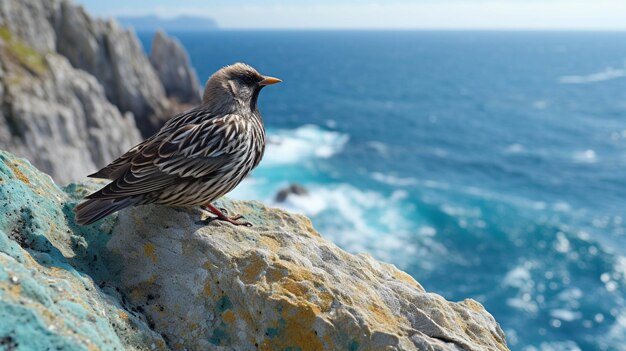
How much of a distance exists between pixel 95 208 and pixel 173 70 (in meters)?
57.9

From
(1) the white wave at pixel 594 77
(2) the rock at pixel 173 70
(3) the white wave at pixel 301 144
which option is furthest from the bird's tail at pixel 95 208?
(1) the white wave at pixel 594 77

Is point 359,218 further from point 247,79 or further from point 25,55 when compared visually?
point 247,79

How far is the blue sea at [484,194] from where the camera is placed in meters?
34.1

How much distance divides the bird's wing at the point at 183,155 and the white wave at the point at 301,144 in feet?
169

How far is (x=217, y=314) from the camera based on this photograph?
16.6ft

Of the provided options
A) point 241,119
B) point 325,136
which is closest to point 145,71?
point 325,136

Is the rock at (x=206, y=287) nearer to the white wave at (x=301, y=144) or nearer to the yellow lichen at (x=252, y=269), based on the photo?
the yellow lichen at (x=252, y=269)

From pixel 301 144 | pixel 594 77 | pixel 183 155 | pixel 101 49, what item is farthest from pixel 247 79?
pixel 594 77

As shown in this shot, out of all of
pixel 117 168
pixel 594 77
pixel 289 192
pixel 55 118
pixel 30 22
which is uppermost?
pixel 117 168

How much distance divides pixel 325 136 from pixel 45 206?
234 ft

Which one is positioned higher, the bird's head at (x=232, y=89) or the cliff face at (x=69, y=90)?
the bird's head at (x=232, y=89)

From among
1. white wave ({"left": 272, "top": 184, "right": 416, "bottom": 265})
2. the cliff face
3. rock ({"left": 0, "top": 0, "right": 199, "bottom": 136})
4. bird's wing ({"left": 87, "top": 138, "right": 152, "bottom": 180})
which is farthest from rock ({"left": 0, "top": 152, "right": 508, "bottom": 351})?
rock ({"left": 0, "top": 0, "right": 199, "bottom": 136})

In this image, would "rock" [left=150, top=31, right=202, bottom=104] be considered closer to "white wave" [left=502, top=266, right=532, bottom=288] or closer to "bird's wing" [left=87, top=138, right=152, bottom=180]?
"white wave" [left=502, top=266, right=532, bottom=288]

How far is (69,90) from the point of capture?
35.3 m
